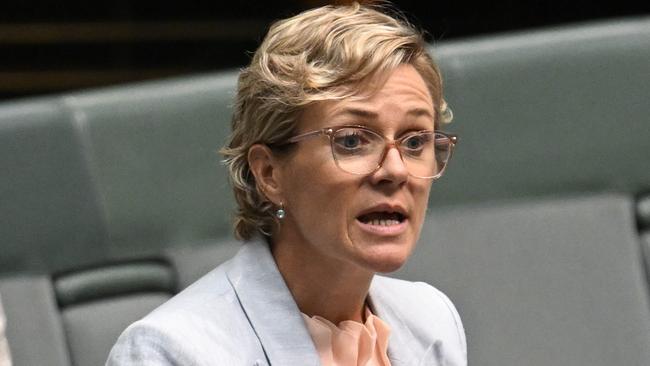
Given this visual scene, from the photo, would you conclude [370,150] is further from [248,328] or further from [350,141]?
[248,328]

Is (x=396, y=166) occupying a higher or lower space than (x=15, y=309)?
higher

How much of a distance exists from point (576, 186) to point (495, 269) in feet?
0.64

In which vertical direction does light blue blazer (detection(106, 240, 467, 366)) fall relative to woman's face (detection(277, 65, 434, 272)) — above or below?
below

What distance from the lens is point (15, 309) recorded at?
2.03 meters

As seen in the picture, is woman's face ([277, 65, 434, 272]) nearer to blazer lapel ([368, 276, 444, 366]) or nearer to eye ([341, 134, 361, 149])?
eye ([341, 134, 361, 149])

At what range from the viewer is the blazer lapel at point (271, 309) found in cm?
152

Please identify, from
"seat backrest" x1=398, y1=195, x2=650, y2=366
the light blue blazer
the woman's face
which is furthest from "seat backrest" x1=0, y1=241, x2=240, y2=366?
the woman's face

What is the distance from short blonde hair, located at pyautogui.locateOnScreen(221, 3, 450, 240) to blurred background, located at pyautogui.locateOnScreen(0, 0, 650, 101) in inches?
57.6

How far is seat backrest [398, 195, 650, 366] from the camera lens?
211cm

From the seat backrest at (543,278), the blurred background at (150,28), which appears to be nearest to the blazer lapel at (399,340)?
the seat backrest at (543,278)

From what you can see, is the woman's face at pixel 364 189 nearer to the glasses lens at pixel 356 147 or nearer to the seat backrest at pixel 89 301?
the glasses lens at pixel 356 147

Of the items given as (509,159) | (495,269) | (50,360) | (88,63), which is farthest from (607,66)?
(88,63)

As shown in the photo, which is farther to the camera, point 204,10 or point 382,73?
point 204,10

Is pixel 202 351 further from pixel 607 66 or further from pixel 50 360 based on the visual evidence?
pixel 607 66
